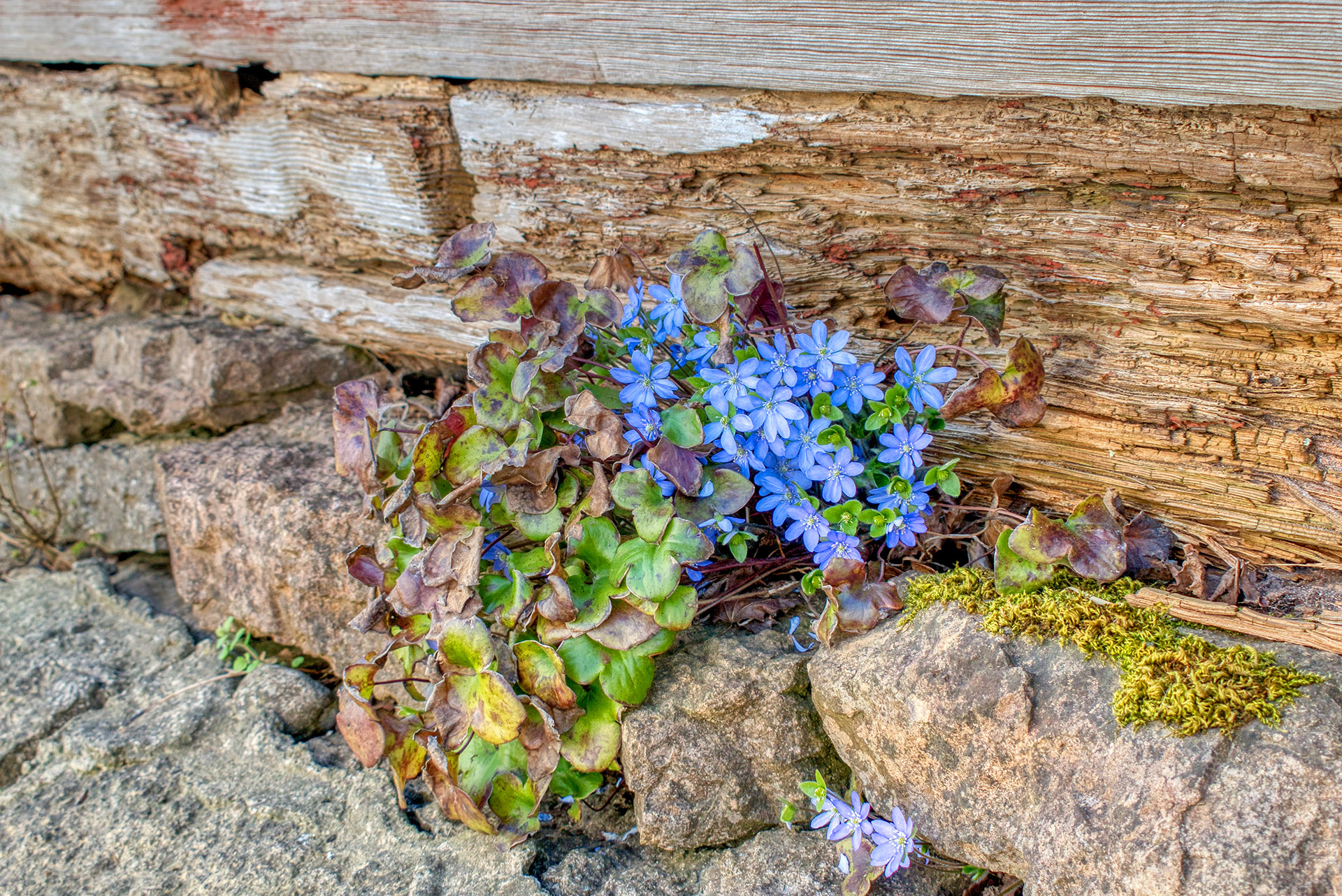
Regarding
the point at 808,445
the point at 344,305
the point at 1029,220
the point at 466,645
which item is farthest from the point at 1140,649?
the point at 344,305

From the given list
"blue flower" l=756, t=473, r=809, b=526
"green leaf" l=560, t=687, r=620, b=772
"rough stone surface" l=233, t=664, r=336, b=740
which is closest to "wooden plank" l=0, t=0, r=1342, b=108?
"blue flower" l=756, t=473, r=809, b=526

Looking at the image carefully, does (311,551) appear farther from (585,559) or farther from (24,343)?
(24,343)

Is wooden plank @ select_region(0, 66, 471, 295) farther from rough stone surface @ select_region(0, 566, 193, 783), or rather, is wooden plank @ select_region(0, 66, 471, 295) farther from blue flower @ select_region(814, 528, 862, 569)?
blue flower @ select_region(814, 528, 862, 569)

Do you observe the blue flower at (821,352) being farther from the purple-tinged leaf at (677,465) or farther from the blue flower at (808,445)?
the purple-tinged leaf at (677,465)

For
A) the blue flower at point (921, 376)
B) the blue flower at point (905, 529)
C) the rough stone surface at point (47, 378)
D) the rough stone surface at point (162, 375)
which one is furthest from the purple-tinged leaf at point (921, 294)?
the rough stone surface at point (47, 378)

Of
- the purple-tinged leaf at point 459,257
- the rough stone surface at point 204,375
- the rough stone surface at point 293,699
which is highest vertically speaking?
the purple-tinged leaf at point 459,257
